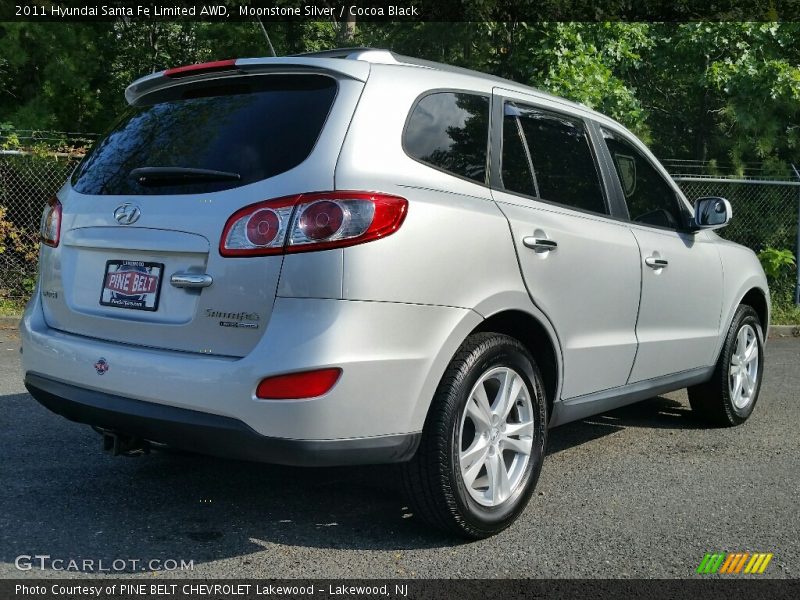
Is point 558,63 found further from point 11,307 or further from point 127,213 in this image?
point 127,213

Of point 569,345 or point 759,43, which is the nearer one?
point 569,345

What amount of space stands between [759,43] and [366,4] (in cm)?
790

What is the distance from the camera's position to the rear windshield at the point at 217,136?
328cm

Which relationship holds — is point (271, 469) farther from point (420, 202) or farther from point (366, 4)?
point (366, 4)

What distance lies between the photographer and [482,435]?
3654 mm

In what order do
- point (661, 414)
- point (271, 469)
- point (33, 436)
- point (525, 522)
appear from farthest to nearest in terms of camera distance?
1. point (661, 414)
2. point (33, 436)
3. point (271, 469)
4. point (525, 522)

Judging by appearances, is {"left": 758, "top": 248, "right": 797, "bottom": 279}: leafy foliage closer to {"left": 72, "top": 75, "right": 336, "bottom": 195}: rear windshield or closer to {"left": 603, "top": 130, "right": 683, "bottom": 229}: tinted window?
{"left": 603, "top": 130, "right": 683, "bottom": 229}: tinted window

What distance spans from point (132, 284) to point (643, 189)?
9.52 feet

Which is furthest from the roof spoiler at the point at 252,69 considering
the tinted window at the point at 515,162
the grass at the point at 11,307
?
the grass at the point at 11,307

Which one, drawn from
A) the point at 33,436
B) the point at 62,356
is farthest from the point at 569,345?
the point at 33,436

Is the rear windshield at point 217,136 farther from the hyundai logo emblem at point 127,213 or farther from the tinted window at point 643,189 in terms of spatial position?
the tinted window at point 643,189

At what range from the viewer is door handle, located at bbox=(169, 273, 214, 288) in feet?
10.4

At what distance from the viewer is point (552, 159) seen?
4254 millimetres

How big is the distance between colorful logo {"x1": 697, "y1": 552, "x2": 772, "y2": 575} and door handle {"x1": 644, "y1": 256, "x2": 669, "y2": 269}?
1611 millimetres
